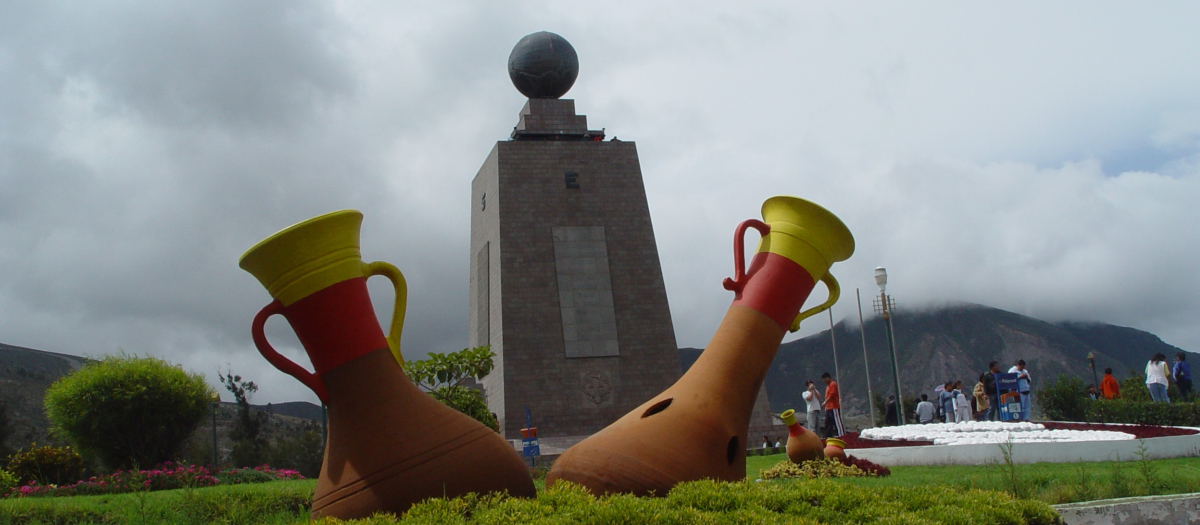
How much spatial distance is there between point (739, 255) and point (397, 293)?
2560 mm

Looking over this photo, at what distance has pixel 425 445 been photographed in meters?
5.70

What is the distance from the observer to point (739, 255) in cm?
703

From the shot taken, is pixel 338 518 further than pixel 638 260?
No

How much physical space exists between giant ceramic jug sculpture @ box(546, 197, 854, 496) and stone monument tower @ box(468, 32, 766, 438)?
1606cm

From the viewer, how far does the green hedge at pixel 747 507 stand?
466cm

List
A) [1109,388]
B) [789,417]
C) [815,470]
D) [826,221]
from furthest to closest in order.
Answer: [1109,388] < [815,470] < [789,417] < [826,221]

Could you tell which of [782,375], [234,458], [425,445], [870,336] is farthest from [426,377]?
[870,336]

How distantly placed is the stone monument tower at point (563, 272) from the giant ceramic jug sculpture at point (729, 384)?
16.1 meters

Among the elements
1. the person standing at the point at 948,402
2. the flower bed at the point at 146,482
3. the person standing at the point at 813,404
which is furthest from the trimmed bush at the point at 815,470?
the person standing at the point at 948,402

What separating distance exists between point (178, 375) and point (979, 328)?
155139 mm

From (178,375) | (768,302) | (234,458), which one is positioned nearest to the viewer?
(768,302)

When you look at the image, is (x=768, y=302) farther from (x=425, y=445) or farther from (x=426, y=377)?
(x=426, y=377)

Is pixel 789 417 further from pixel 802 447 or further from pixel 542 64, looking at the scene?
pixel 542 64

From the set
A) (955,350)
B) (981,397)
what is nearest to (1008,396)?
(981,397)
